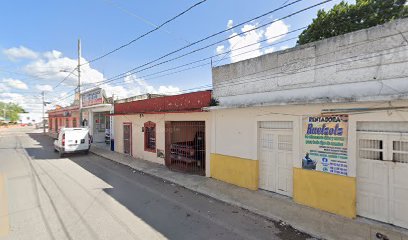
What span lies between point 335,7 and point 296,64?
46.9 ft

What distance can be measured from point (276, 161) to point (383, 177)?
2.75 meters

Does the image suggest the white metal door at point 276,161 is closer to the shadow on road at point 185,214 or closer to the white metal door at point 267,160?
the white metal door at point 267,160

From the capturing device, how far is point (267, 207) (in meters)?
6.29

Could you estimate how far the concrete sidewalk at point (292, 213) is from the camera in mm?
4898

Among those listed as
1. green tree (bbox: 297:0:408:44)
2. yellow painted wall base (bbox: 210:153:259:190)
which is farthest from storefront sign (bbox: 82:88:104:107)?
green tree (bbox: 297:0:408:44)

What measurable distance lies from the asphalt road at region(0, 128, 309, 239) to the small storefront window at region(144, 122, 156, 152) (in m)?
3.41

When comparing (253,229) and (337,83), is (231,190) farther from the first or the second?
(337,83)

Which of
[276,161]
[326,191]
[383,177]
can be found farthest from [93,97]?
[383,177]

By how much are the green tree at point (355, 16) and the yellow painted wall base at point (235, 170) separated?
13.9 metres

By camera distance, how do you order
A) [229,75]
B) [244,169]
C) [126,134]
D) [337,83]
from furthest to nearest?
[126,134] < [229,75] < [244,169] < [337,83]

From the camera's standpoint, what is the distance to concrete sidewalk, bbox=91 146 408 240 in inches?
193

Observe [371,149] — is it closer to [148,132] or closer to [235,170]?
[235,170]

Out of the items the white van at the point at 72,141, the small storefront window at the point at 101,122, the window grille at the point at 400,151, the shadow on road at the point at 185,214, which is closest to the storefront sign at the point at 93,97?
the small storefront window at the point at 101,122

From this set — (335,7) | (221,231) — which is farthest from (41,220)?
(335,7)
